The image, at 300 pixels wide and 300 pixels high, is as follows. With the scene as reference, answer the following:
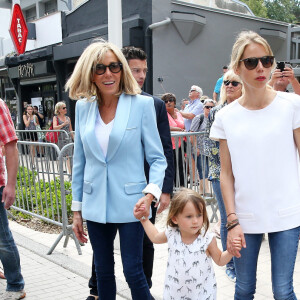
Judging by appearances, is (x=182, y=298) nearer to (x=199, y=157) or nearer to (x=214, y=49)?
(x=199, y=157)

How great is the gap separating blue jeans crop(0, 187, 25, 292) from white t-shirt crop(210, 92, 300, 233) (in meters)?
2.23

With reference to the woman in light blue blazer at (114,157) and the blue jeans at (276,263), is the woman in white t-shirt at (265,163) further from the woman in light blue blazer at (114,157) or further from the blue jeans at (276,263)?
the woman in light blue blazer at (114,157)

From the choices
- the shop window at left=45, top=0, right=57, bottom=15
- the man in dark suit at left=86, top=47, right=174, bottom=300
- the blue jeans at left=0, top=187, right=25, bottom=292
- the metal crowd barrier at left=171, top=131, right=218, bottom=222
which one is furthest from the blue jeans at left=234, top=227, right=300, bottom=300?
the shop window at left=45, top=0, right=57, bottom=15

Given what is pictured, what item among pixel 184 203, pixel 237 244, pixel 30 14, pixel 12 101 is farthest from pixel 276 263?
pixel 30 14

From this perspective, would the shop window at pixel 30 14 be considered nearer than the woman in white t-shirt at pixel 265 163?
No

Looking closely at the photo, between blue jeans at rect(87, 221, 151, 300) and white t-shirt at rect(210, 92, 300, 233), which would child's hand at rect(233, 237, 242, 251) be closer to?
white t-shirt at rect(210, 92, 300, 233)

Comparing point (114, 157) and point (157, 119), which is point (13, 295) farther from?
point (157, 119)

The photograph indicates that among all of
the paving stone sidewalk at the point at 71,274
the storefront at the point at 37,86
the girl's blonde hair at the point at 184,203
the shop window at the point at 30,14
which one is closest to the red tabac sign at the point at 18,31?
the storefront at the point at 37,86

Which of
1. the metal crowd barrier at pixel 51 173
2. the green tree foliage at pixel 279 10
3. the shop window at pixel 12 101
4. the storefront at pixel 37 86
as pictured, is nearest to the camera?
the metal crowd barrier at pixel 51 173

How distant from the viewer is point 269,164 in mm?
2377

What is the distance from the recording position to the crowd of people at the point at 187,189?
239 cm

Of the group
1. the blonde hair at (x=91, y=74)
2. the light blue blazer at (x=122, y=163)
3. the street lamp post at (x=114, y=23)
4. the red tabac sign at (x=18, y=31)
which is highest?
the red tabac sign at (x=18, y=31)

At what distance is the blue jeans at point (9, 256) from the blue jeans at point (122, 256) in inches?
49.2

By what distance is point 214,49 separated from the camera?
13.7 metres
